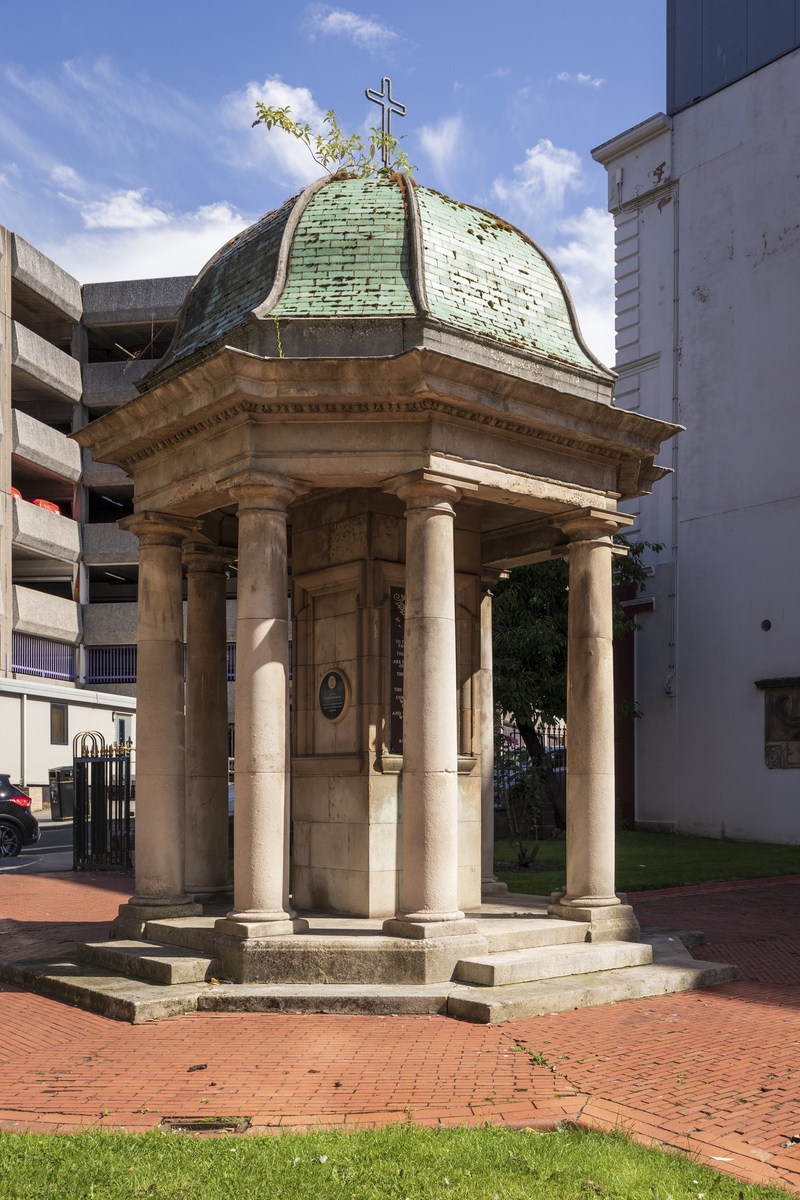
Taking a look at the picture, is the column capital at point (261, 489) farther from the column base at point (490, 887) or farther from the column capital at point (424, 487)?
the column base at point (490, 887)

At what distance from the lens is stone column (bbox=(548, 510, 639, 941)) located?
443 inches

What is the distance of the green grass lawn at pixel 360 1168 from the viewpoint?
5.31 metres

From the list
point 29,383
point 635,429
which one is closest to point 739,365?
point 635,429

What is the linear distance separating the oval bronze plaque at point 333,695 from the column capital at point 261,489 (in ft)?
7.39

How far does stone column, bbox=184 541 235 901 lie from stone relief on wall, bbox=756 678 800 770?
17.1 metres

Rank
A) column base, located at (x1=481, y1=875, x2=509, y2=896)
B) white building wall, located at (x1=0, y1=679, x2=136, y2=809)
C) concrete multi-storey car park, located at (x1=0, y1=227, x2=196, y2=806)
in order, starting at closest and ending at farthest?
column base, located at (x1=481, y1=875, x2=509, y2=896) < white building wall, located at (x1=0, y1=679, x2=136, y2=809) < concrete multi-storey car park, located at (x1=0, y1=227, x2=196, y2=806)

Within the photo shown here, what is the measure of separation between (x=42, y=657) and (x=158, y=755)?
125ft

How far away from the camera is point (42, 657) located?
155 feet

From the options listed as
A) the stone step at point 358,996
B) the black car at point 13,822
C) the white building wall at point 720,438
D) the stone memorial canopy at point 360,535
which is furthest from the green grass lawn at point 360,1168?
the white building wall at point 720,438

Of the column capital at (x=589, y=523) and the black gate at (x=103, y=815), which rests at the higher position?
the column capital at (x=589, y=523)

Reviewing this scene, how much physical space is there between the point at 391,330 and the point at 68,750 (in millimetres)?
34323

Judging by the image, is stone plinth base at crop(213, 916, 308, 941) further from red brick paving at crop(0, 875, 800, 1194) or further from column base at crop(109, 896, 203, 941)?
column base at crop(109, 896, 203, 941)

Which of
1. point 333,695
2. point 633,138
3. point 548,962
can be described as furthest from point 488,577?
point 633,138

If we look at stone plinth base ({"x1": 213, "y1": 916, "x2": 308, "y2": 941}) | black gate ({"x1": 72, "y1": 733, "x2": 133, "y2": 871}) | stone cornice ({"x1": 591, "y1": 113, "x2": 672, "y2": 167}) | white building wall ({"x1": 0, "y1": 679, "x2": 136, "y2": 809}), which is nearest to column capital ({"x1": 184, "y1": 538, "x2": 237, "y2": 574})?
stone plinth base ({"x1": 213, "y1": 916, "x2": 308, "y2": 941})
